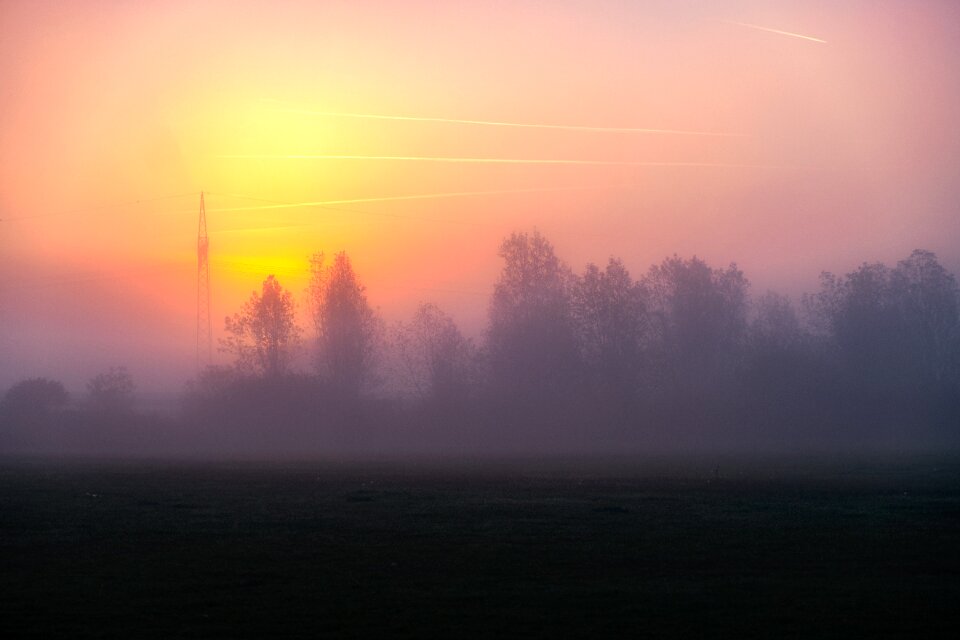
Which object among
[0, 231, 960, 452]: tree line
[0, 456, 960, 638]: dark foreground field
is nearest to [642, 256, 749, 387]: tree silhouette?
[0, 231, 960, 452]: tree line

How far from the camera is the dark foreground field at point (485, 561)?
1170cm

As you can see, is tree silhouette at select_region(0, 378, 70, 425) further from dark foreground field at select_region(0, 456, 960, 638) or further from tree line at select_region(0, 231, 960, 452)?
dark foreground field at select_region(0, 456, 960, 638)

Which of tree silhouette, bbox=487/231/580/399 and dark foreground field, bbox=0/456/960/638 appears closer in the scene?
dark foreground field, bbox=0/456/960/638

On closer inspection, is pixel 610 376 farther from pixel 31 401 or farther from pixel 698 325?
pixel 31 401

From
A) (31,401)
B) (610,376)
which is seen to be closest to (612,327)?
(610,376)

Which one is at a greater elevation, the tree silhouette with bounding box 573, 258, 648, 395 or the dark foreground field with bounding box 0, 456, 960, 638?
the tree silhouette with bounding box 573, 258, 648, 395

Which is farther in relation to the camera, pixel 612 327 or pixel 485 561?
pixel 612 327

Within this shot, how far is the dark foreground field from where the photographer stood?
1170 cm

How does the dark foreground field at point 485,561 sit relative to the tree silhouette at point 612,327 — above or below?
below

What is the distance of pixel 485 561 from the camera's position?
16719 millimetres

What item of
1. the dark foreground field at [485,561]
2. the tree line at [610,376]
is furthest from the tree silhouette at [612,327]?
the dark foreground field at [485,561]

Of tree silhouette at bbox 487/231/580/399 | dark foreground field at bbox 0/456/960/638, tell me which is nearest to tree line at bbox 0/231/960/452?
tree silhouette at bbox 487/231/580/399

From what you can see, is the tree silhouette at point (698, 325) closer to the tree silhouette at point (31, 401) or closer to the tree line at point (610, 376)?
the tree line at point (610, 376)

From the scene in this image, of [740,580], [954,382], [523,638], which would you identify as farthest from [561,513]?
[954,382]
